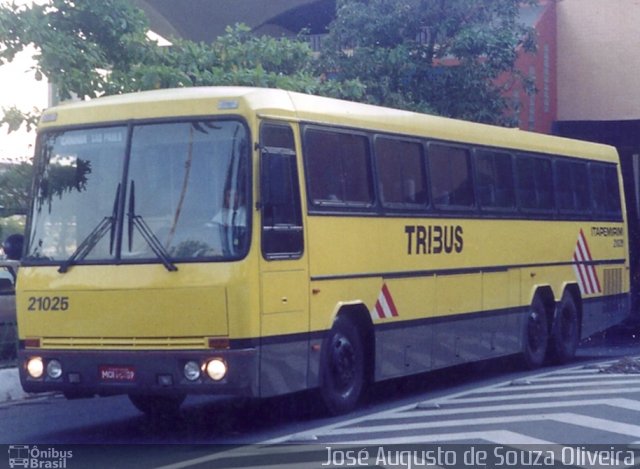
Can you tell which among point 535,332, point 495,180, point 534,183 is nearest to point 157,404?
point 495,180

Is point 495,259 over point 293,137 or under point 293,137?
under

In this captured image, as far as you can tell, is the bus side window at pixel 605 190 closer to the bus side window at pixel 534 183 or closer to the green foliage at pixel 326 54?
the bus side window at pixel 534 183

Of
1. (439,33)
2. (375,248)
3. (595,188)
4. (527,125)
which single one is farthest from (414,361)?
(527,125)

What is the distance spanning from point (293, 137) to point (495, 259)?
16.2 ft

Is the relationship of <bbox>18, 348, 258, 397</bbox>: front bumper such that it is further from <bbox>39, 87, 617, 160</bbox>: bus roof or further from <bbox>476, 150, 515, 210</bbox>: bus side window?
<bbox>476, 150, 515, 210</bbox>: bus side window

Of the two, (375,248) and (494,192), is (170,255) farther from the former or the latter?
(494,192)

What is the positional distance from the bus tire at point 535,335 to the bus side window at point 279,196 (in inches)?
243

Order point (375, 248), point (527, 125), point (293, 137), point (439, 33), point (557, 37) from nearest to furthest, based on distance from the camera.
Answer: point (293, 137)
point (375, 248)
point (439, 33)
point (527, 125)
point (557, 37)

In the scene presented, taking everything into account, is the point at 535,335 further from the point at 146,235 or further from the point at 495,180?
the point at 146,235

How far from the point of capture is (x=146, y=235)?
35.7 ft

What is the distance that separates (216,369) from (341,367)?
2.04m

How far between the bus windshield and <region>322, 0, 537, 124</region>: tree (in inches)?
456

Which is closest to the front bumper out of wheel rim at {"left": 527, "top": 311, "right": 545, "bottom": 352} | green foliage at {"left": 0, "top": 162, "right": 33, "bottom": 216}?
green foliage at {"left": 0, "top": 162, "right": 33, "bottom": 216}

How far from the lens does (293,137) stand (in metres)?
11.6
